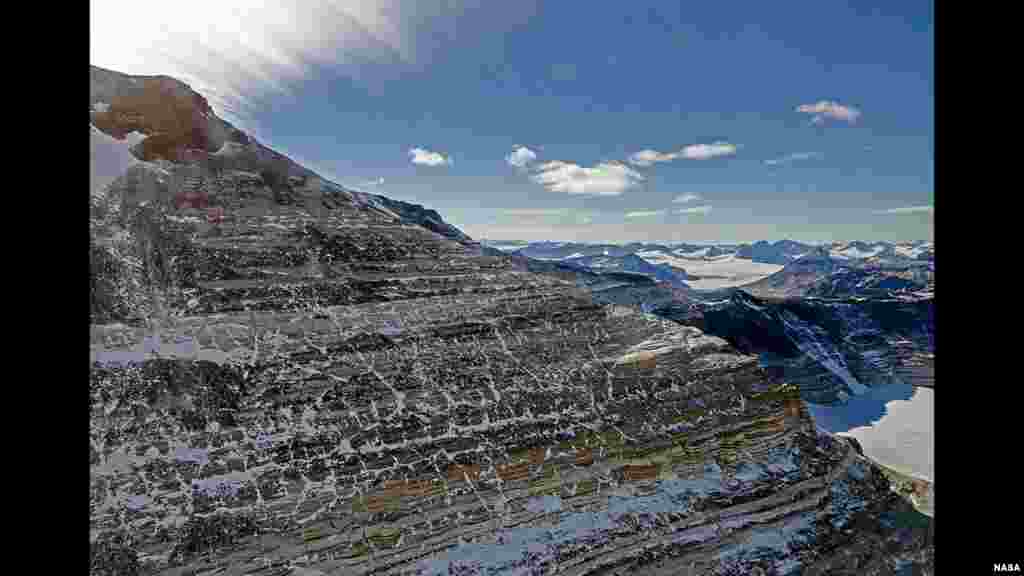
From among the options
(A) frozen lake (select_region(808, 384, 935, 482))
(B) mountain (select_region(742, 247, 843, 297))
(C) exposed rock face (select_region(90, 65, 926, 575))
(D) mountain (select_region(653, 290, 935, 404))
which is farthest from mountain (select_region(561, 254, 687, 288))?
(C) exposed rock face (select_region(90, 65, 926, 575))

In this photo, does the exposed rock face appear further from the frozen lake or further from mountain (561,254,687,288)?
mountain (561,254,687,288)

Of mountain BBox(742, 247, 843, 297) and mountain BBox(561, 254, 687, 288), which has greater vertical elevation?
mountain BBox(561, 254, 687, 288)

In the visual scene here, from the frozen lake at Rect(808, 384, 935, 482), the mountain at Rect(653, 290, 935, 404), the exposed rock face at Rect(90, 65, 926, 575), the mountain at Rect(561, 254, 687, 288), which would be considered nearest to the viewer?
the exposed rock face at Rect(90, 65, 926, 575)

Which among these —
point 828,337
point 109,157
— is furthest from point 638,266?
point 109,157

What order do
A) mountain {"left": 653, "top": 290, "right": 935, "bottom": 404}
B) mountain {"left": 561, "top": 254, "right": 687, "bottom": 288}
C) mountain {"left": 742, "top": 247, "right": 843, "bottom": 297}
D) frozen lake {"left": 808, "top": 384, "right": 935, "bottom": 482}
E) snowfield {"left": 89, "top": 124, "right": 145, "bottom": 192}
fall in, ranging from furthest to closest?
1. mountain {"left": 561, "top": 254, "right": 687, "bottom": 288}
2. mountain {"left": 742, "top": 247, "right": 843, "bottom": 297}
3. mountain {"left": 653, "top": 290, "right": 935, "bottom": 404}
4. frozen lake {"left": 808, "top": 384, "right": 935, "bottom": 482}
5. snowfield {"left": 89, "top": 124, "right": 145, "bottom": 192}

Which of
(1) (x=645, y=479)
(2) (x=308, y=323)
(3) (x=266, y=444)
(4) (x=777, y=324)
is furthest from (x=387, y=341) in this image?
(4) (x=777, y=324)

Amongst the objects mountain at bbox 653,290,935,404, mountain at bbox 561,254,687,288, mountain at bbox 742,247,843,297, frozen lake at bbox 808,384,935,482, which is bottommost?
frozen lake at bbox 808,384,935,482

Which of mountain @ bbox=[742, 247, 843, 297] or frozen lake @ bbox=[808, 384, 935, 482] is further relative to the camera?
mountain @ bbox=[742, 247, 843, 297]
